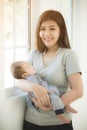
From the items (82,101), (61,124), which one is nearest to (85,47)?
(82,101)

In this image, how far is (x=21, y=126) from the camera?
2062 millimetres

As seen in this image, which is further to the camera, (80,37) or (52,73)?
(80,37)

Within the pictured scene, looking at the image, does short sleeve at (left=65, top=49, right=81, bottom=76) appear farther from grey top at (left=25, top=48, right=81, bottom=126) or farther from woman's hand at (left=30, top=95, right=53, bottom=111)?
woman's hand at (left=30, top=95, right=53, bottom=111)

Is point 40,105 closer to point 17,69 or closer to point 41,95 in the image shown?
point 41,95

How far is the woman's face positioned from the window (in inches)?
10.9

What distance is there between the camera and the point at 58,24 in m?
1.98

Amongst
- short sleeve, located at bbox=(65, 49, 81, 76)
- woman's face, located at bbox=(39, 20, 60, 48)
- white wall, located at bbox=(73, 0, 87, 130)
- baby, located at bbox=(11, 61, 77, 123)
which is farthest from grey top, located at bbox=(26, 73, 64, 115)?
white wall, located at bbox=(73, 0, 87, 130)

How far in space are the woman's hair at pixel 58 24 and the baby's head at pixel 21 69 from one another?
24 centimetres

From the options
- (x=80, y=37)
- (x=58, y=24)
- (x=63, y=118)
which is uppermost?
(x=58, y=24)

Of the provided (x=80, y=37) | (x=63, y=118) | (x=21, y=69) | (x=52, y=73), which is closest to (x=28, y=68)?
(x=21, y=69)

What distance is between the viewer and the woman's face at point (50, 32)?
6.44 feet

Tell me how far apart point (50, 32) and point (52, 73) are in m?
0.29

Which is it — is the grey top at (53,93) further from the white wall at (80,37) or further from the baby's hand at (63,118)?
the white wall at (80,37)

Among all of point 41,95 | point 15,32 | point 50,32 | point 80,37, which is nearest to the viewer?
point 41,95
